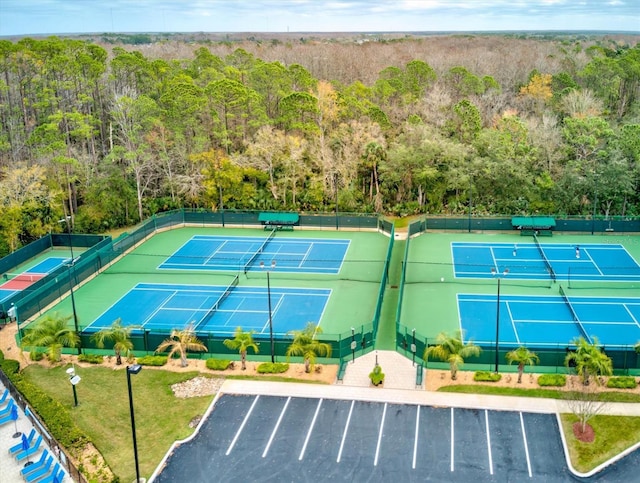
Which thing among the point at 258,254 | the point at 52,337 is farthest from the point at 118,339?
the point at 258,254

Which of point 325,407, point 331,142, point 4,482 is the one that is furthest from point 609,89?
point 4,482

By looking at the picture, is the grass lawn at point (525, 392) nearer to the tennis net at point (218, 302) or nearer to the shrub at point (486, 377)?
the shrub at point (486, 377)

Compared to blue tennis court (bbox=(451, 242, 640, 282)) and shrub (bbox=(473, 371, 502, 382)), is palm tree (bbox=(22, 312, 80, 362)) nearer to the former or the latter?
shrub (bbox=(473, 371, 502, 382))

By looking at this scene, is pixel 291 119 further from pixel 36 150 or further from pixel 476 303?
pixel 476 303

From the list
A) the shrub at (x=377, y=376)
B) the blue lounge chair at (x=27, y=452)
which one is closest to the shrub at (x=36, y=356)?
the blue lounge chair at (x=27, y=452)

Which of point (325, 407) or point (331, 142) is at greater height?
point (331, 142)

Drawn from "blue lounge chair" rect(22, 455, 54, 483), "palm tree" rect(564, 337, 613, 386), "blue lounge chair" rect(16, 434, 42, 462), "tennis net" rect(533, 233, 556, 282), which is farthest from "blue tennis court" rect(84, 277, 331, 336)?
"tennis net" rect(533, 233, 556, 282)
